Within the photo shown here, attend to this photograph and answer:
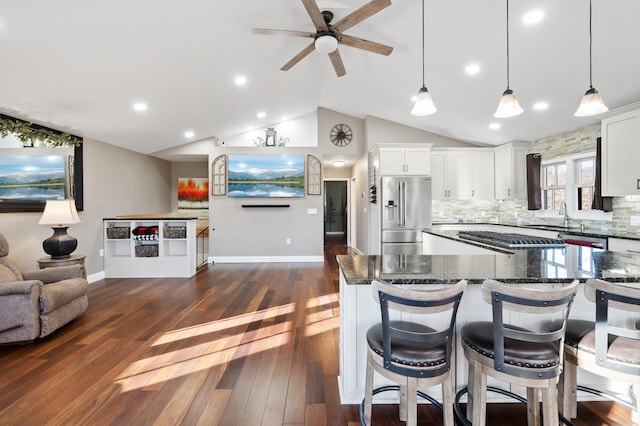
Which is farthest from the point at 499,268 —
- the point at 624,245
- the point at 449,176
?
the point at 449,176

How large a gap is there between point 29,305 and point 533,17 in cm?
507

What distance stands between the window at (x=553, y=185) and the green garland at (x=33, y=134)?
7489 millimetres

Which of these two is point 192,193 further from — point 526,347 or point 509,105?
point 526,347

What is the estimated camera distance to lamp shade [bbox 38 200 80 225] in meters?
3.60

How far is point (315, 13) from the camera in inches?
96.1

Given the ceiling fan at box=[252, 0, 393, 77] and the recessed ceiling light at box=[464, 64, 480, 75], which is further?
the recessed ceiling light at box=[464, 64, 480, 75]

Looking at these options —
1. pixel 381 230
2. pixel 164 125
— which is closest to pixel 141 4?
pixel 164 125

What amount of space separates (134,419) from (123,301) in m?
2.57

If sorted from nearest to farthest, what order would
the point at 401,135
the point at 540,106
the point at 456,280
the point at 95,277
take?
the point at 456,280 → the point at 540,106 → the point at 95,277 → the point at 401,135

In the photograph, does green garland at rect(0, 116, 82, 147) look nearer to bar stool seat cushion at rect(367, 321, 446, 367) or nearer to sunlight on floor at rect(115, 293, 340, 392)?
sunlight on floor at rect(115, 293, 340, 392)

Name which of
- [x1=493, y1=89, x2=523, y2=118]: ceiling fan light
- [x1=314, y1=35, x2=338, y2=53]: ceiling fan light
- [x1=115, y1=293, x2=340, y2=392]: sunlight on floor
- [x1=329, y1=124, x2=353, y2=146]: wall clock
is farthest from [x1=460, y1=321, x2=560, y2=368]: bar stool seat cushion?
[x1=329, y1=124, x2=353, y2=146]: wall clock

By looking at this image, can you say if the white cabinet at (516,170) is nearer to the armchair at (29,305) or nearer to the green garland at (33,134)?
the armchair at (29,305)

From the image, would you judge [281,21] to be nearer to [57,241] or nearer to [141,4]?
[141,4]

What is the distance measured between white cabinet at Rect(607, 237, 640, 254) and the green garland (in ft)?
23.1
